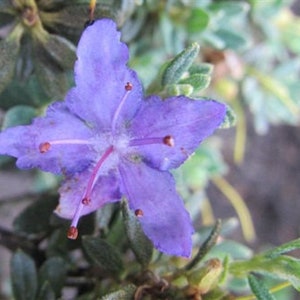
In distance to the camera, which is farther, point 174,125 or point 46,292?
point 46,292

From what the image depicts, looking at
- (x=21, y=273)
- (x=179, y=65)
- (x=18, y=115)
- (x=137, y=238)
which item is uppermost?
(x=179, y=65)

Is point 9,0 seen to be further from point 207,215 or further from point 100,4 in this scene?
point 207,215

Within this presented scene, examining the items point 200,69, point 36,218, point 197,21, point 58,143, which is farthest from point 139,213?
point 197,21

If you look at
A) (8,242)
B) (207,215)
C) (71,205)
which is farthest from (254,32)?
(71,205)

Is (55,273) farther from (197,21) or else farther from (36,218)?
(197,21)

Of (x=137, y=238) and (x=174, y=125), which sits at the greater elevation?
(x=174, y=125)

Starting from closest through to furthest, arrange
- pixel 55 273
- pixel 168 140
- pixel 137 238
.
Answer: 1. pixel 168 140
2. pixel 137 238
3. pixel 55 273

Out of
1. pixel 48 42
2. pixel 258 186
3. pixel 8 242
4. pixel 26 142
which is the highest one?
pixel 48 42

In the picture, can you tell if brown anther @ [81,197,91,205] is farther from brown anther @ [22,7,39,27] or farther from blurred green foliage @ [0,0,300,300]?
brown anther @ [22,7,39,27]
